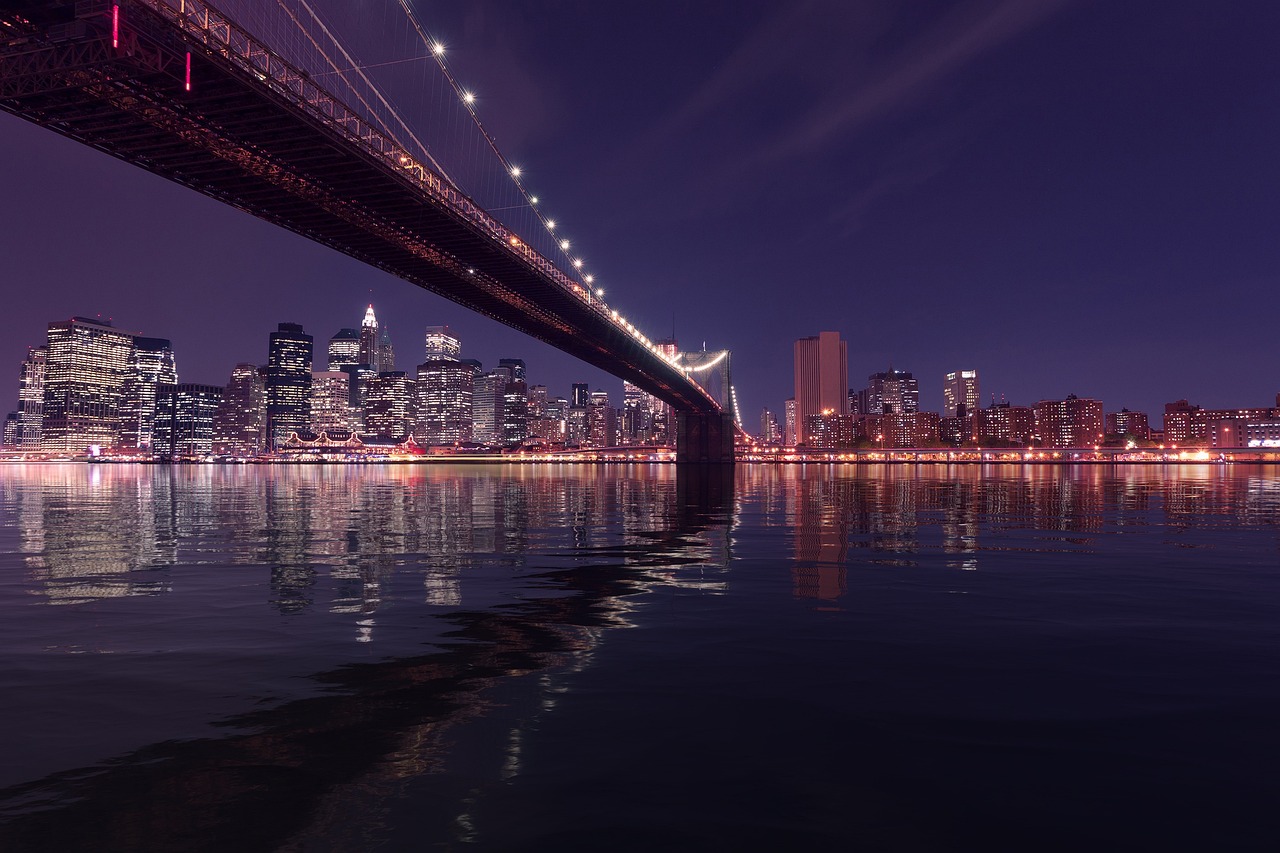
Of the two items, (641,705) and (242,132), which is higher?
(242,132)

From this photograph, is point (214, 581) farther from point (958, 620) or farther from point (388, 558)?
point (958, 620)

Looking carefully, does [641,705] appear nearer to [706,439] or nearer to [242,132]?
[242,132]

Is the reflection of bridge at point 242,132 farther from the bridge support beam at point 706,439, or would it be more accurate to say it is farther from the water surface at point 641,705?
the bridge support beam at point 706,439

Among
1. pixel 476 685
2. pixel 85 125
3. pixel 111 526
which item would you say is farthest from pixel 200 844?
pixel 85 125

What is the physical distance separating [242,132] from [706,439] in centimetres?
10019

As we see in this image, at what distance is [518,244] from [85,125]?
2603cm

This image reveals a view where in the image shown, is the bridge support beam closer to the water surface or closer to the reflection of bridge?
the reflection of bridge

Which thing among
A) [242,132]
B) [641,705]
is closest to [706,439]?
[242,132]

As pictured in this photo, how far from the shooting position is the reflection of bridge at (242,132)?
914 inches

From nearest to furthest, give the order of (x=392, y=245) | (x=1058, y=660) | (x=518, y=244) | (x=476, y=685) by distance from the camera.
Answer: (x=476, y=685), (x=1058, y=660), (x=392, y=245), (x=518, y=244)

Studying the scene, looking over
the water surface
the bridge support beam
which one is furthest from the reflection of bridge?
the bridge support beam

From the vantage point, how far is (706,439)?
126125 mm

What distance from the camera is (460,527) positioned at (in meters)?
23.8

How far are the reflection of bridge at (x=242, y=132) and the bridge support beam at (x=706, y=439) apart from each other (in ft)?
233
